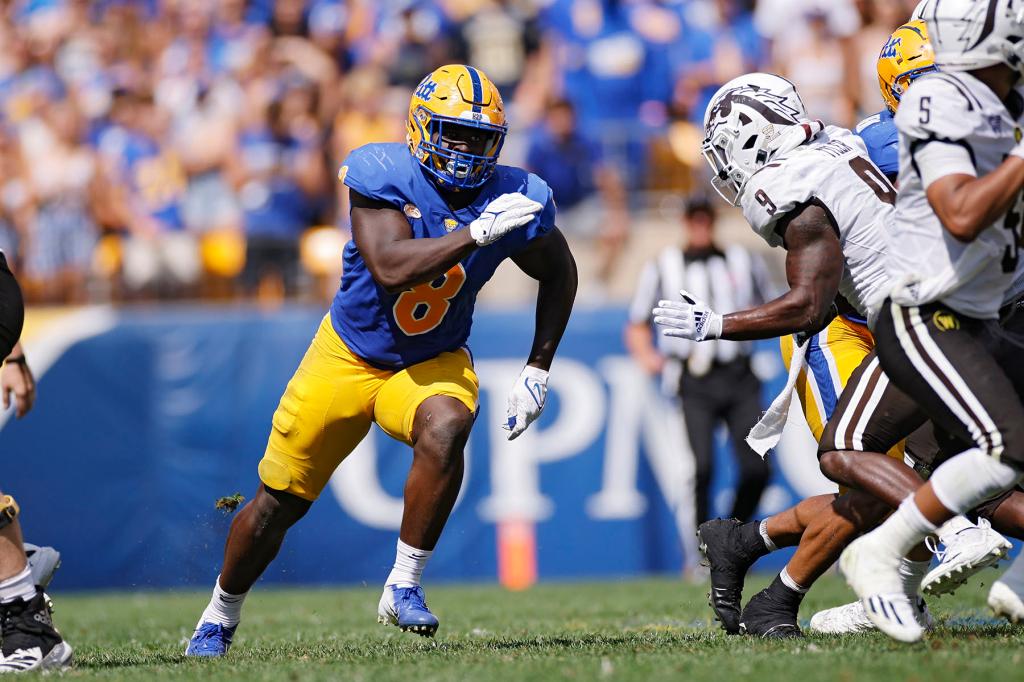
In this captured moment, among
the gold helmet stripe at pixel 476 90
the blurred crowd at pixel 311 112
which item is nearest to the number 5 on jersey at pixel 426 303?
the gold helmet stripe at pixel 476 90

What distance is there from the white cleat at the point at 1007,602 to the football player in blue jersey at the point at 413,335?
1.70 m

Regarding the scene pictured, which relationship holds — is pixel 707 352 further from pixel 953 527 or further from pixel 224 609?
pixel 224 609

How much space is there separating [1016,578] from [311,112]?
8629 mm

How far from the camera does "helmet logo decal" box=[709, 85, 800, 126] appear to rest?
193 inches

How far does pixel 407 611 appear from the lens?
4648 mm

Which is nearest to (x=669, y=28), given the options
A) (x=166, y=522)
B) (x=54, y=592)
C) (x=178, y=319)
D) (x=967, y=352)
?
(x=178, y=319)

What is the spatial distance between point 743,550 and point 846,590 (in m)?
2.41

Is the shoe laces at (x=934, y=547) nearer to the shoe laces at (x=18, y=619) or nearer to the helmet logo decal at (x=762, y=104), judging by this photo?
the helmet logo decal at (x=762, y=104)

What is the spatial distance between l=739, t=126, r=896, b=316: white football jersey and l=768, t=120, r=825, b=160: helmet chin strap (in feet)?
0.11

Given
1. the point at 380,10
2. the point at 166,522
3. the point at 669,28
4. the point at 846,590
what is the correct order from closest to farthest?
the point at 846,590, the point at 166,522, the point at 669,28, the point at 380,10

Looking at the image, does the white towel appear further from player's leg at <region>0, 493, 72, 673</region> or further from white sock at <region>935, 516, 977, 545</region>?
player's leg at <region>0, 493, 72, 673</region>

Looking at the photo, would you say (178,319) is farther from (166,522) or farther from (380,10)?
(380,10)

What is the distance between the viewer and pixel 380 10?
13367 mm

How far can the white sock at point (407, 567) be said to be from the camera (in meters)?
4.75
